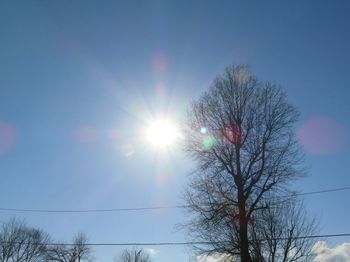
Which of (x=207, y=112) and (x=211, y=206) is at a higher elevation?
(x=207, y=112)

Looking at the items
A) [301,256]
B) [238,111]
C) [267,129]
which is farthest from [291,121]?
[301,256]

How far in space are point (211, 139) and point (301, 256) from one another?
804 cm

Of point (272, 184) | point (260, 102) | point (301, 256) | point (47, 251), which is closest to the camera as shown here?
point (272, 184)

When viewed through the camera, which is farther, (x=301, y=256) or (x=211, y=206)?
(x=301, y=256)

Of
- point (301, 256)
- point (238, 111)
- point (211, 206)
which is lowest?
point (301, 256)

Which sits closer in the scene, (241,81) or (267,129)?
(267,129)

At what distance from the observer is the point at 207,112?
816 inches

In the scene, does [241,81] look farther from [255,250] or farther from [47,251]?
[47,251]

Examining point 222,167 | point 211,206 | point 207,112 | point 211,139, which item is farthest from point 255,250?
point 207,112

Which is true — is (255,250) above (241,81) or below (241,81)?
below

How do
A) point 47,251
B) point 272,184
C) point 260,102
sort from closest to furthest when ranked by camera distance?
point 272,184
point 260,102
point 47,251

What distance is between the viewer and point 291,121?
63.9ft

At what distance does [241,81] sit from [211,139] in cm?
341

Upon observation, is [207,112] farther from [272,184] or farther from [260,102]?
[272,184]
